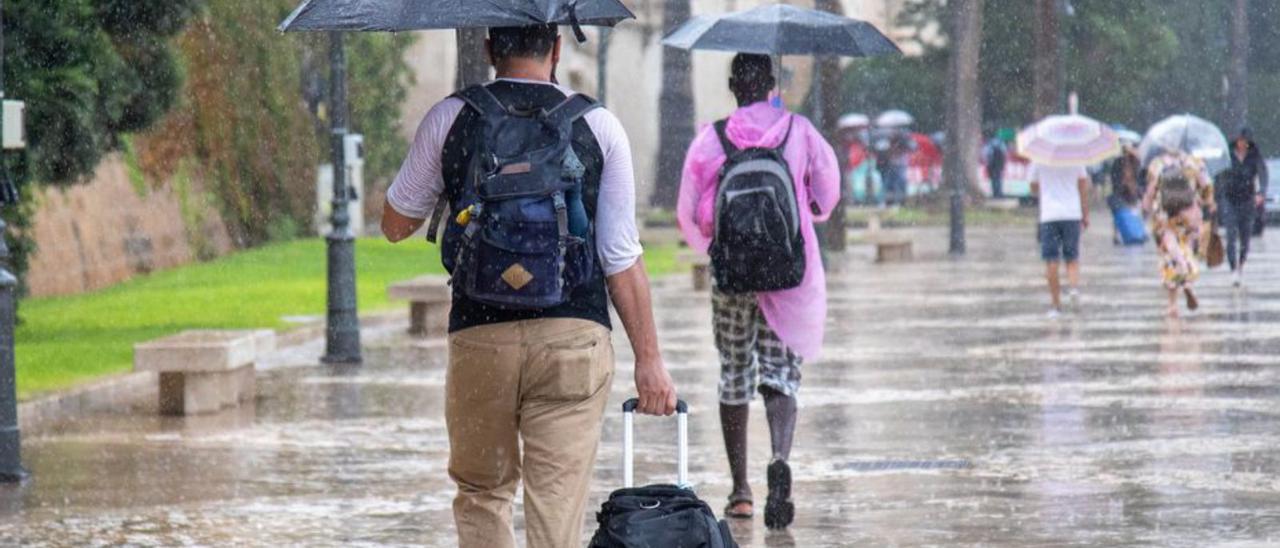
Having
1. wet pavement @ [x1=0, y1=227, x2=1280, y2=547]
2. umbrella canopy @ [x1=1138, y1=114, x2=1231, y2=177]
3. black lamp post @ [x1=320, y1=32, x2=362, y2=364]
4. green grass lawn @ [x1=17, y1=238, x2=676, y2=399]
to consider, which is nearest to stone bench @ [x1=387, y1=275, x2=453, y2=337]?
wet pavement @ [x1=0, y1=227, x2=1280, y2=547]

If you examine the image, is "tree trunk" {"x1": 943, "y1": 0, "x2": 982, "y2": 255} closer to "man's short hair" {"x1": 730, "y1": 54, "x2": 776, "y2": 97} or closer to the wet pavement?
the wet pavement

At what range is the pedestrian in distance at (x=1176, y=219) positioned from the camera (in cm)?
2153

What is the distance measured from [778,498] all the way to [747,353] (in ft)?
1.84

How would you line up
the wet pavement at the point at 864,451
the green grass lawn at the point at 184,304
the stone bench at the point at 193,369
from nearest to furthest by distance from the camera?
the wet pavement at the point at 864,451 < the stone bench at the point at 193,369 < the green grass lawn at the point at 184,304

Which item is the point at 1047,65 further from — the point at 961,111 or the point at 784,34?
the point at 784,34

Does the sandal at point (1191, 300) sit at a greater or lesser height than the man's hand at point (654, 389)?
lesser

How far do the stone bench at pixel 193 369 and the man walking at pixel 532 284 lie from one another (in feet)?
27.5

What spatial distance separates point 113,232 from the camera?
2936 cm

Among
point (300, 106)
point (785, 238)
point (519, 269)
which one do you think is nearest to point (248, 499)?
point (785, 238)

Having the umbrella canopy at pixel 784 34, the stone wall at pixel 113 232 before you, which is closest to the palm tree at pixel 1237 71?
the stone wall at pixel 113 232

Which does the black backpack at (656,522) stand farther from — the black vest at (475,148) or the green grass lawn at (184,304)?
the green grass lawn at (184,304)

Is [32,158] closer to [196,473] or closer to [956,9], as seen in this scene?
[196,473]

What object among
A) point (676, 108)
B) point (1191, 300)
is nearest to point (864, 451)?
point (1191, 300)

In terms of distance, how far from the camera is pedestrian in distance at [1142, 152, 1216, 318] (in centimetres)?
2153
